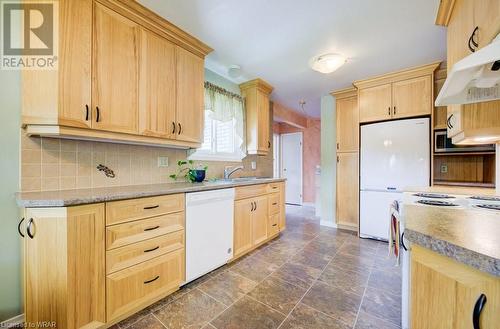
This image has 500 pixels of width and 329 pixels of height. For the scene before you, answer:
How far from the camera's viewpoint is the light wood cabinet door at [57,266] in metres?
1.15

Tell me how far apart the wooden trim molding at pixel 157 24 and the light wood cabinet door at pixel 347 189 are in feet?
9.18

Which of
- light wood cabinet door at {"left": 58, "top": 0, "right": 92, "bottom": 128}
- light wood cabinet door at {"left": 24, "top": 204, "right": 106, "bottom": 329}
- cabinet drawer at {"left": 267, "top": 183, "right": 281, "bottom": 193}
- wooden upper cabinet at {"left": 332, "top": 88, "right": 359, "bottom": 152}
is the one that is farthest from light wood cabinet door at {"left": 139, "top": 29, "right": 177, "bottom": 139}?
wooden upper cabinet at {"left": 332, "top": 88, "right": 359, "bottom": 152}

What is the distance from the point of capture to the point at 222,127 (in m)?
3.02

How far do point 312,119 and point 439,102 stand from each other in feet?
14.9

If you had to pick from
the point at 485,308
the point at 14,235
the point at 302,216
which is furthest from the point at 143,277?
the point at 302,216

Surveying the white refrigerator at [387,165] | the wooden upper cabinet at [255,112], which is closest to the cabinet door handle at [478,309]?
the white refrigerator at [387,165]

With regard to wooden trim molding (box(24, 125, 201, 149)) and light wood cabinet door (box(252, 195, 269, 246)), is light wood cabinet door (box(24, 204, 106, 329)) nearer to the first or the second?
wooden trim molding (box(24, 125, 201, 149))

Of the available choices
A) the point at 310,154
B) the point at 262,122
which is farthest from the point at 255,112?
the point at 310,154

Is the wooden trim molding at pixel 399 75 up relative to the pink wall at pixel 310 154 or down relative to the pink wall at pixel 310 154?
up

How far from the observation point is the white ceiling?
1662 mm

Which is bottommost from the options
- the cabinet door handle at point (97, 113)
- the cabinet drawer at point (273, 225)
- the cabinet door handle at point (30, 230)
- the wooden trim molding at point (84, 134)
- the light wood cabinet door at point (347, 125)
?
the cabinet drawer at point (273, 225)

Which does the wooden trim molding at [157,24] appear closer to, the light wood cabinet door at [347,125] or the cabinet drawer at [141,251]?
the cabinet drawer at [141,251]

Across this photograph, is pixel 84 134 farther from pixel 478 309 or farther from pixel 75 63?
pixel 478 309

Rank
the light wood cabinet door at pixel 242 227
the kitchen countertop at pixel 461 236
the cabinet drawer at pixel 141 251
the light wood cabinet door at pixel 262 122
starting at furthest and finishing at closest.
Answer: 1. the light wood cabinet door at pixel 262 122
2. the light wood cabinet door at pixel 242 227
3. the cabinet drawer at pixel 141 251
4. the kitchen countertop at pixel 461 236
